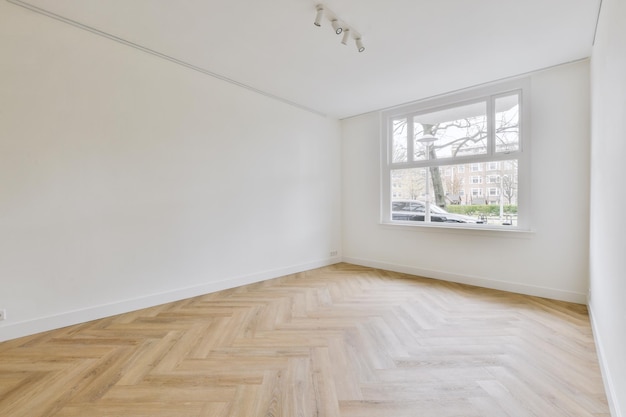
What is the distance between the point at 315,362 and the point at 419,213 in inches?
124

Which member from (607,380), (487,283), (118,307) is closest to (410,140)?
(487,283)

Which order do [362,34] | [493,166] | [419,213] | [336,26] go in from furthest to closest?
[419,213]
[493,166]
[362,34]
[336,26]

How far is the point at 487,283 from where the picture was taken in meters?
3.61

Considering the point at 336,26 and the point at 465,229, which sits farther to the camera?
the point at 465,229

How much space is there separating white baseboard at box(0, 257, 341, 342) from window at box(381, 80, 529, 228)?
2.53 m

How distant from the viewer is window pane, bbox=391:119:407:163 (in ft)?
14.9

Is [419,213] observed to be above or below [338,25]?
below

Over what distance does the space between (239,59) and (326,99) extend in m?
1.54

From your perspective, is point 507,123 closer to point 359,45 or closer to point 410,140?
point 410,140

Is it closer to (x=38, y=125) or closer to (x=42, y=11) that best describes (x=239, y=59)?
(x=42, y=11)

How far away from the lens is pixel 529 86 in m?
3.32

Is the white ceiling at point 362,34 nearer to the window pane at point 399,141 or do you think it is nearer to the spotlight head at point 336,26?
the spotlight head at point 336,26

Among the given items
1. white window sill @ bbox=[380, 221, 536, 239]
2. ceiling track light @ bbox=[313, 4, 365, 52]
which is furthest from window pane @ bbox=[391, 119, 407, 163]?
ceiling track light @ bbox=[313, 4, 365, 52]

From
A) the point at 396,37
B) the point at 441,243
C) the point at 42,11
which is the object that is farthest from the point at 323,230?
the point at 42,11
